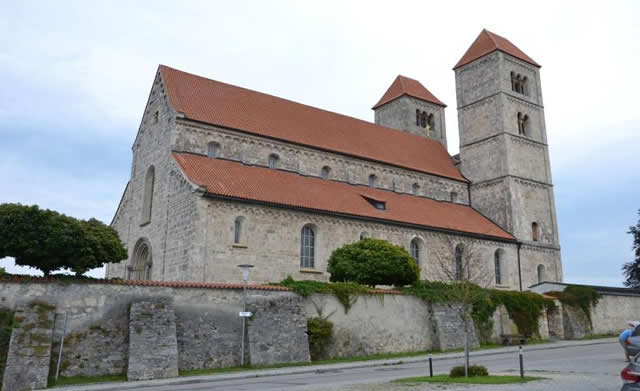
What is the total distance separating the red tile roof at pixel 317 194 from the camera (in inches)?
1140

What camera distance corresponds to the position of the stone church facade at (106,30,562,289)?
2814 cm

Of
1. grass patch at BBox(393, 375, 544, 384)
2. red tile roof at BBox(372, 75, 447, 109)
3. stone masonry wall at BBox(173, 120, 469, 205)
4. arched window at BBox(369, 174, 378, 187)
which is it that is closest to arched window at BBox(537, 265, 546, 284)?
stone masonry wall at BBox(173, 120, 469, 205)

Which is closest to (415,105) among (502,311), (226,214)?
(502,311)

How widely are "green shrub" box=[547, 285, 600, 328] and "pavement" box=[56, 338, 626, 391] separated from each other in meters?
10.4

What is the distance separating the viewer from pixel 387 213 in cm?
3441

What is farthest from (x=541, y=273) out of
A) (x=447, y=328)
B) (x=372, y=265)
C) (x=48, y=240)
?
(x=48, y=240)

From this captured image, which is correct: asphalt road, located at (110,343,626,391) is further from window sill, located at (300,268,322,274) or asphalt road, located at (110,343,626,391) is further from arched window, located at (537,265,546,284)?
arched window, located at (537,265,546,284)

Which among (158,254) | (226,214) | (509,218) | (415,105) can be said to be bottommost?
(158,254)

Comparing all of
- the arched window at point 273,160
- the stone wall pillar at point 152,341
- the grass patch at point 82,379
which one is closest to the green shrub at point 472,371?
the stone wall pillar at point 152,341

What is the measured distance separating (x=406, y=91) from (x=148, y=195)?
28.9 metres

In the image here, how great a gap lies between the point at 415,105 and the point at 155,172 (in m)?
29.1

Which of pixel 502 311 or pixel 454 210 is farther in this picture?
pixel 454 210

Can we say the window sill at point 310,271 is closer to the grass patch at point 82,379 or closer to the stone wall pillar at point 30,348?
the grass patch at point 82,379

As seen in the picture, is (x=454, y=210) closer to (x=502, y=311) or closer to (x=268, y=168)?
(x=502, y=311)
